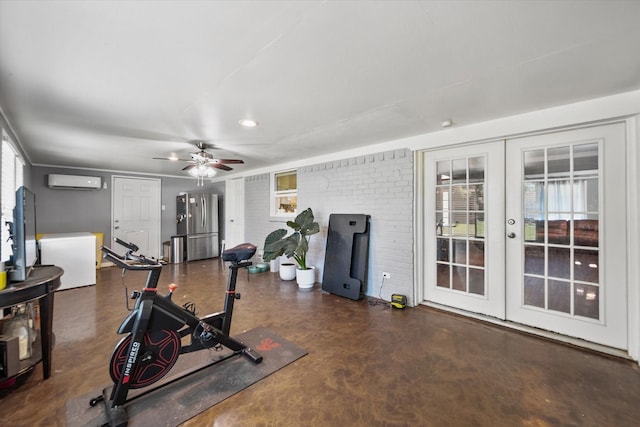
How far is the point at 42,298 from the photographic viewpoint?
74.1 inches

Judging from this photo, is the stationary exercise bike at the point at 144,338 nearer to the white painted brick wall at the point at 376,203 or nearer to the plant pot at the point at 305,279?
the plant pot at the point at 305,279

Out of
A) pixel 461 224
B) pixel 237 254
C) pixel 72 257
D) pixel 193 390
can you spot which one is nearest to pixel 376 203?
pixel 461 224

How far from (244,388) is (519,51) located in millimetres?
2810

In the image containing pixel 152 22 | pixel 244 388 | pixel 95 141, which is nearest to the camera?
pixel 152 22

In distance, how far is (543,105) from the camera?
7.66 ft

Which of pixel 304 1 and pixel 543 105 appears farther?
pixel 543 105

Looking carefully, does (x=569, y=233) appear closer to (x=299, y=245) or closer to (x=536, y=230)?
(x=536, y=230)

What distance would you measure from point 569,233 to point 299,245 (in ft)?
10.1

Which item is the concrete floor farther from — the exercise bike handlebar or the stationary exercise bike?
the exercise bike handlebar

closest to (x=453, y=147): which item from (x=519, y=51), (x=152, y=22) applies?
(x=519, y=51)

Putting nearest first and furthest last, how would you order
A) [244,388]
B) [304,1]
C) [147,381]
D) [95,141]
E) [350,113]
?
[304,1] < [147,381] < [244,388] < [350,113] < [95,141]

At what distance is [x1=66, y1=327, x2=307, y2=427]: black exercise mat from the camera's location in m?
1.57

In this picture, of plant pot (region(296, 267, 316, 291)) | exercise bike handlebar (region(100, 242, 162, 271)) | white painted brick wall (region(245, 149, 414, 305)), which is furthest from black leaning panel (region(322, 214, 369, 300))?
exercise bike handlebar (region(100, 242, 162, 271))

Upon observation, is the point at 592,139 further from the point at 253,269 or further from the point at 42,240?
the point at 42,240
